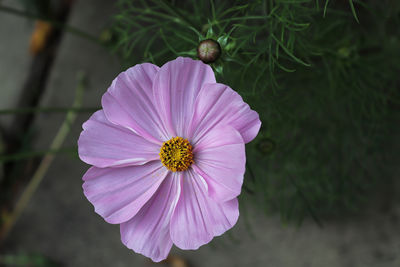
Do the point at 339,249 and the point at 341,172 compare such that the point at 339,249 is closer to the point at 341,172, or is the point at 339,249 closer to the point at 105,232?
the point at 341,172

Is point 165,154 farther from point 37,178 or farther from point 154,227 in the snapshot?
point 37,178

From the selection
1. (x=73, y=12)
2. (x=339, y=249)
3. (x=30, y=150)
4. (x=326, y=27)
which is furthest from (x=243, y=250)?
(x=73, y=12)

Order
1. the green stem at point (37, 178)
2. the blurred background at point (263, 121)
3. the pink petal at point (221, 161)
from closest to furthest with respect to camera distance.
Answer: the pink petal at point (221, 161) → the blurred background at point (263, 121) → the green stem at point (37, 178)

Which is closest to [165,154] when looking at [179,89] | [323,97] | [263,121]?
[179,89]

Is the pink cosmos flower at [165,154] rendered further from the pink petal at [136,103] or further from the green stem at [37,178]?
the green stem at [37,178]

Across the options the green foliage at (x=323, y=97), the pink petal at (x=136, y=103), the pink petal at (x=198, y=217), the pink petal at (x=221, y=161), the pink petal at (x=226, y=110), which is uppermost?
the pink petal at (x=136, y=103)

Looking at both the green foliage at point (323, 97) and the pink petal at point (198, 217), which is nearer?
the pink petal at point (198, 217)

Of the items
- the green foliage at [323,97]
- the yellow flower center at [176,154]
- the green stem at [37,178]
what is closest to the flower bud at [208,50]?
the yellow flower center at [176,154]
